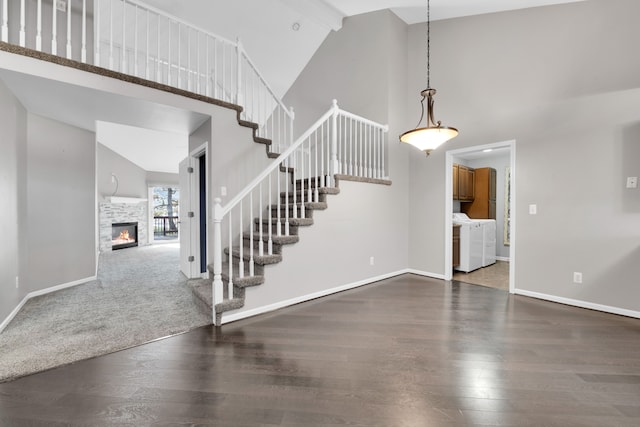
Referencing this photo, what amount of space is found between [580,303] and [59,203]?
6.73m

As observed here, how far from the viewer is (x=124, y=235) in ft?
26.6

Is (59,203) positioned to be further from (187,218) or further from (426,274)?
(426,274)

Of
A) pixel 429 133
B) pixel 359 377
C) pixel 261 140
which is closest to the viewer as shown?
pixel 359 377

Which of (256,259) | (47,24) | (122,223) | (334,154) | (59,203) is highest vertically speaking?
(47,24)

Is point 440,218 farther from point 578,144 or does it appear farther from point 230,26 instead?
point 230,26

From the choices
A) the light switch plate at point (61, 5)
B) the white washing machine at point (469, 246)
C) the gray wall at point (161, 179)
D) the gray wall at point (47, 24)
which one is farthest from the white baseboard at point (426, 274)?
the gray wall at point (161, 179)

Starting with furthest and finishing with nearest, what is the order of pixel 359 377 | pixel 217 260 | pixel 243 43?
pixel 243 43 < pixel 217 260 < pixel 359 377

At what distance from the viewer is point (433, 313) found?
9.48ft

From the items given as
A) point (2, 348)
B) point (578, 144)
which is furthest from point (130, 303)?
point (578, 144)

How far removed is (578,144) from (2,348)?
580 cm

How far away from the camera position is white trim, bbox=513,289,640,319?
2839mm

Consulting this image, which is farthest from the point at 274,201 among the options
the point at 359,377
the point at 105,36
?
the point at 105,36

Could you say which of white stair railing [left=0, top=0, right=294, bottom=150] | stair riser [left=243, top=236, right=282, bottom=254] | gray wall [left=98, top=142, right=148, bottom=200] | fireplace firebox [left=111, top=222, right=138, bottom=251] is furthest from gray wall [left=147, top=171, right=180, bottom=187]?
stair riser [left=243, top=236, right=282, bottom=254]

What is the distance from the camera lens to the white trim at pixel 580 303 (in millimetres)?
2839
